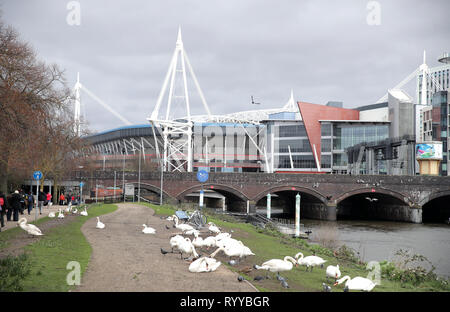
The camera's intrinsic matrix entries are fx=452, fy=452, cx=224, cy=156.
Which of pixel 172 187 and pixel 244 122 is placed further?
pixel 244 122

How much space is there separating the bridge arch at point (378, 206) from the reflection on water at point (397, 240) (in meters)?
4.37

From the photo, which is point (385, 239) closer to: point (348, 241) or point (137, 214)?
point (348, 241)

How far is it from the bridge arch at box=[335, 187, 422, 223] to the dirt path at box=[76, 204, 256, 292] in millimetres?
47692

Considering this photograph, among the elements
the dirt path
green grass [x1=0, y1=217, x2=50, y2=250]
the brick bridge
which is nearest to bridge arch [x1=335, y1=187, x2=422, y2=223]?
the brick bridge

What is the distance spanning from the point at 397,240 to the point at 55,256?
35.3 metres

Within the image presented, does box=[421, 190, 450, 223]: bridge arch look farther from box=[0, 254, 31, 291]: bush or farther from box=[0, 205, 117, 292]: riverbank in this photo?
box=[0, 254, 31, 291]: bush

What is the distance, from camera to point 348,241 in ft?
138

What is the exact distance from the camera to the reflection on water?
109 feet

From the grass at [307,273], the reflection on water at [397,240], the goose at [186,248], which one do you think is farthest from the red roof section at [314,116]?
the goose at [186,248]

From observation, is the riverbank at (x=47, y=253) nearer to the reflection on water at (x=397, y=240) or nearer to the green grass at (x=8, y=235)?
the green grass at (x=8, y=235)

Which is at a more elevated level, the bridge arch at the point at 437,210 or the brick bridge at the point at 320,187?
the brick bridge at the point at 320,187

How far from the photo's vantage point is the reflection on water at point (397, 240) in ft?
109
